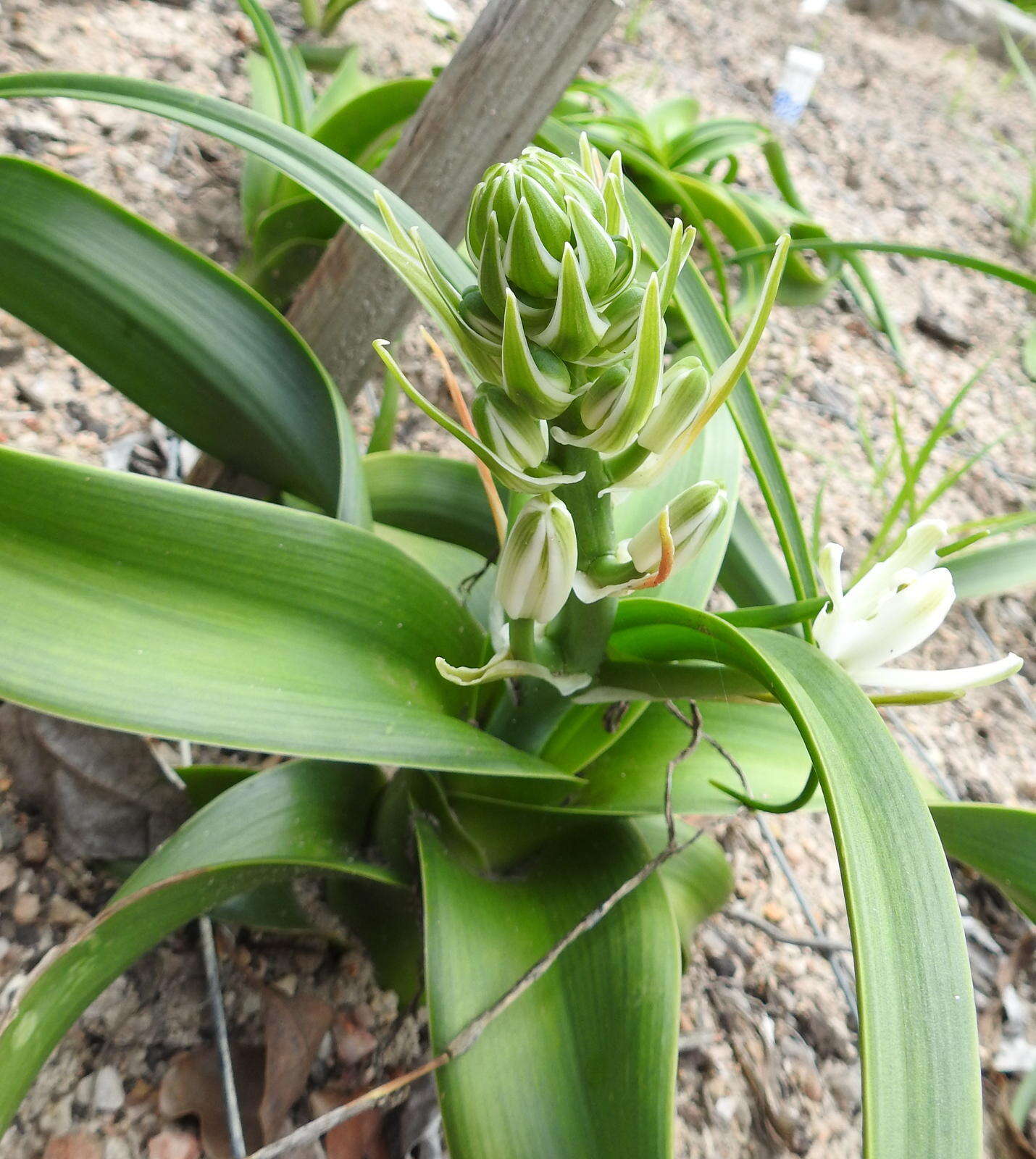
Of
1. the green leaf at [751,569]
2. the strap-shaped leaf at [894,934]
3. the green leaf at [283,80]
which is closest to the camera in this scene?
the strap-shaped leaf at [894,934]

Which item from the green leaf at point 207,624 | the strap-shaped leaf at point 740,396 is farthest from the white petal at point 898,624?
the green leaf at point 207,624

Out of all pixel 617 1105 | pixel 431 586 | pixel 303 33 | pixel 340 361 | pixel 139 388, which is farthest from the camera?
pixel 303 33

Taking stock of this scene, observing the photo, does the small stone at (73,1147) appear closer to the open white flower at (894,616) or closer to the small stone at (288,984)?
the small stone at (288,984)

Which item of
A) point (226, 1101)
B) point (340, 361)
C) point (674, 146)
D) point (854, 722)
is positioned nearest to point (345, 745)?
point (854, 722)

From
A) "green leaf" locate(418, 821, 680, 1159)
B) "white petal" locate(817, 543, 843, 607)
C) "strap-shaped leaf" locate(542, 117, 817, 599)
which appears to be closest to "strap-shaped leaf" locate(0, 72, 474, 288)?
"strap-shaped leaf" locate(542, 117, 817, 599)

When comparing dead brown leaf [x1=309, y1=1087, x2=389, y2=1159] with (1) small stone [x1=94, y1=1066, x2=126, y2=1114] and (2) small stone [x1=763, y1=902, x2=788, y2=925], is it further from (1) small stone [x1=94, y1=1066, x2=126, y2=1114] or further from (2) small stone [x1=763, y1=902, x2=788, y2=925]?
(2) small stone [x1=763, y1=902, x2=788, y2=925]

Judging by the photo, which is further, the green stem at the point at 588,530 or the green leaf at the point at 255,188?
the green leaf at the point at 255,188

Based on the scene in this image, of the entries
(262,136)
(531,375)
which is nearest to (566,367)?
(531,375)

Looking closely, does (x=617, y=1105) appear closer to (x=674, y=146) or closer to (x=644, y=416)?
(x=644, y=416)
